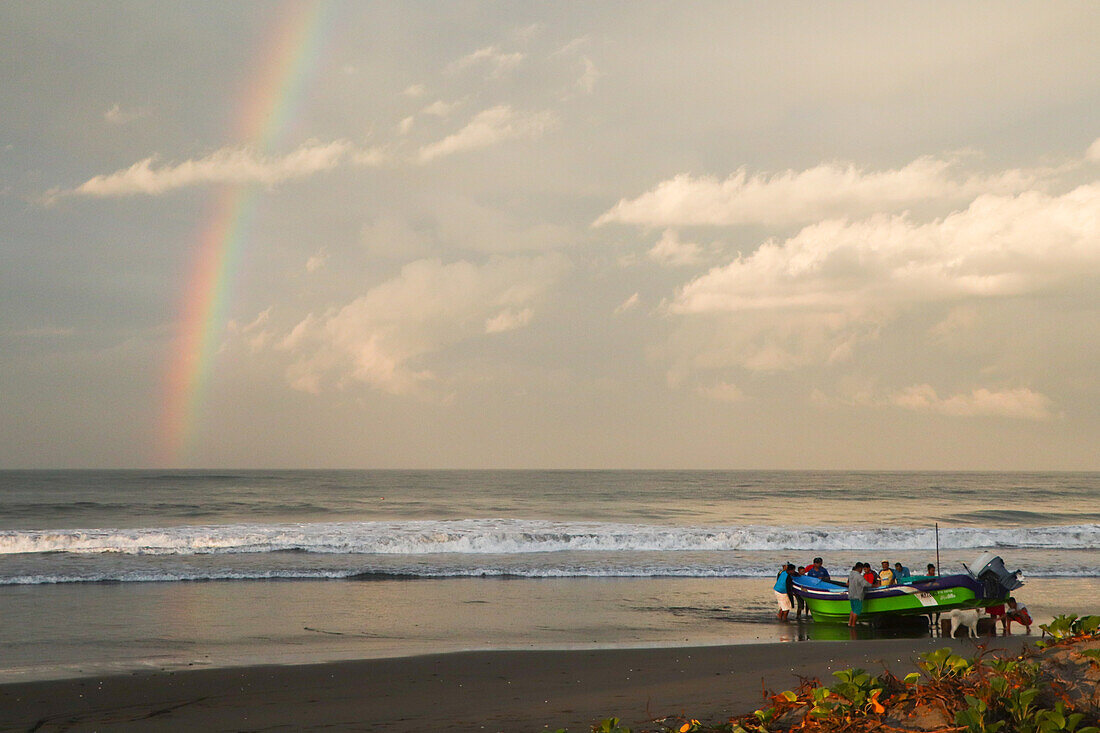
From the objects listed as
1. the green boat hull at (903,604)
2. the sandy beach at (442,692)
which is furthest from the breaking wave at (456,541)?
the sandy beach at (442,692)

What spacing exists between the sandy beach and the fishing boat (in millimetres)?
3665

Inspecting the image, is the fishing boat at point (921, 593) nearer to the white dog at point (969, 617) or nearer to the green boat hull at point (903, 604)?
the green boat hull at point (903, 604)

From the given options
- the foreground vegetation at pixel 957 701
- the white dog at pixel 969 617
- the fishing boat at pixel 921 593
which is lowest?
the white dog at pixel 969 617

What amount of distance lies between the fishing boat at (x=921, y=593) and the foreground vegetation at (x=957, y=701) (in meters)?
13.3

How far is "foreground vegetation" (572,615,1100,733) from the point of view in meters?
3.22

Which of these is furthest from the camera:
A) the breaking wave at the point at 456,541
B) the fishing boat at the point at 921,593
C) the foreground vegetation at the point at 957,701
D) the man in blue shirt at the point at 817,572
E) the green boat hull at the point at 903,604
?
the breaking wave at the point at 456,541

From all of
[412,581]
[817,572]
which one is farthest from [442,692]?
[412,581]

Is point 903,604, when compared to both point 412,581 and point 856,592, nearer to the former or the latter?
Answer: point 856,592

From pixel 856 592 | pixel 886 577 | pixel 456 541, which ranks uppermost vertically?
pixel 886 577

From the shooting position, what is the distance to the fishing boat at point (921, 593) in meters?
15.8

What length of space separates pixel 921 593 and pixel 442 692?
1058cm

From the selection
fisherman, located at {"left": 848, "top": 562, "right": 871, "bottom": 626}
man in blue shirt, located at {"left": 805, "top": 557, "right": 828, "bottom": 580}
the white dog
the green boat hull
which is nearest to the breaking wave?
man in blue shirt, located at {"left": 805, "top": 557, "right": 828, "bottom": 580}

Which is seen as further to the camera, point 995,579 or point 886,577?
point 886,577

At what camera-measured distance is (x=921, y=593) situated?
16.1 m
